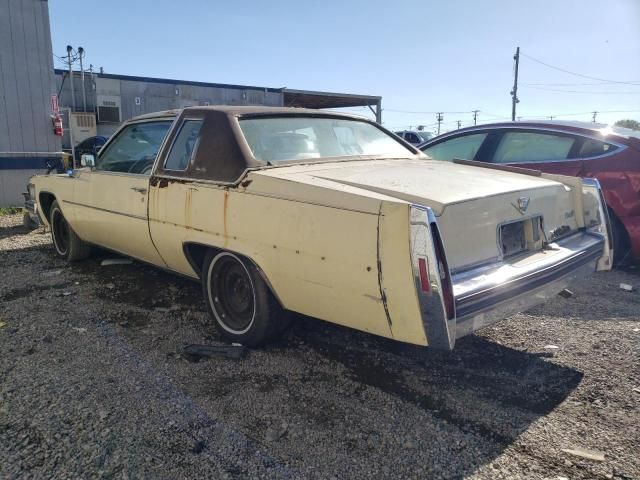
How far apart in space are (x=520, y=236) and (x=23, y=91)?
31.4ft

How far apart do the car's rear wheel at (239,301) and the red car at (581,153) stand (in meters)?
3.49

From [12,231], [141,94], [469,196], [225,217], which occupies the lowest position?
[12,231]

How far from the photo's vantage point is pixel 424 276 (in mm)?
2344

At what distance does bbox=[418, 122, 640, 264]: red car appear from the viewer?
4918 mm

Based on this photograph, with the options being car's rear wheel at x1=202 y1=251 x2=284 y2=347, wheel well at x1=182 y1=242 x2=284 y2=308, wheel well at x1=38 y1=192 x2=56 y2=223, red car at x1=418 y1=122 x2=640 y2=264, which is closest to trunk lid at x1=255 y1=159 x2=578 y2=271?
car's rear wheel at x1=202 y1=251 x2=284 y2=347

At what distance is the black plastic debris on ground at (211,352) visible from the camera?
3289 mm

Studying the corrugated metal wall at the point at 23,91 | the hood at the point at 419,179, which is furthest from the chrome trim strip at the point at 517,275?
the corrugated metal wall at the point at 23,91

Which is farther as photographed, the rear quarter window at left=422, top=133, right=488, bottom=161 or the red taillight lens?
the rear quarter window at left=422, top=133, right=488, bottom=161

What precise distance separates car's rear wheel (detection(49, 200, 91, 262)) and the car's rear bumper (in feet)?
14.4

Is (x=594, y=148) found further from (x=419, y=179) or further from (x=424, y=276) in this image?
(x=424, y=276)

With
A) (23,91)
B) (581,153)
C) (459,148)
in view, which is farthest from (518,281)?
(23,91)

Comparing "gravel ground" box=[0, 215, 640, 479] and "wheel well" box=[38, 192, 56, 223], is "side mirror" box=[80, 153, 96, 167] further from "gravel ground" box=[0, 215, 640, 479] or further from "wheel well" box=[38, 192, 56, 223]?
"gravel ground" box=[0, 215, 640, 479]

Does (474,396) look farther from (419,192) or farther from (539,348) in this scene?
(419,192)

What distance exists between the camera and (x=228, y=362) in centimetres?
325
